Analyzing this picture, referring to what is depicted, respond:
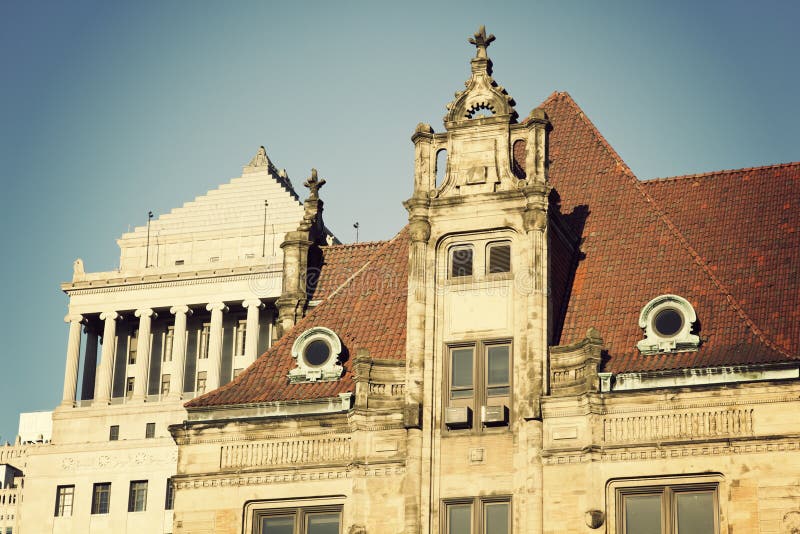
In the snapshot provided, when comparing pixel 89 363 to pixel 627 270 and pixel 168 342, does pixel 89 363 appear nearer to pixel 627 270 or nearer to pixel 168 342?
pixel 168 342

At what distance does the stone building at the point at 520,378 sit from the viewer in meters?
36.2

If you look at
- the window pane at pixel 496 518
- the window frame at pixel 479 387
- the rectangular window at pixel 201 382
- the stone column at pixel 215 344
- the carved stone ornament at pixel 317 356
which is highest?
the stone column at pixel 215 344

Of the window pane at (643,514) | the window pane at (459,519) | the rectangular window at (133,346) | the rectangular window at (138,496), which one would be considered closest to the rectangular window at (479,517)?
the window pane at (459,519)

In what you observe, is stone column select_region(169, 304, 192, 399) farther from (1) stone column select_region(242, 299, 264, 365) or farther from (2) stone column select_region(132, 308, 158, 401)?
(1) stone column select_region(242, 299, 264, 365)

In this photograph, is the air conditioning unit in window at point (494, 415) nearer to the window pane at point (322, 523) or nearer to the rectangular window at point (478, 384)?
the rectangular window at point (478, 384)

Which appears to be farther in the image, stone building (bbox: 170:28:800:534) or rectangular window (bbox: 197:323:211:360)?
rectangular window (bbox: 197:323:211:360)

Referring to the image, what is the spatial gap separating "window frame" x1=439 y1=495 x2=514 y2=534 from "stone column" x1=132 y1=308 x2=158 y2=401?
307 ft

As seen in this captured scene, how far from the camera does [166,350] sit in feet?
433

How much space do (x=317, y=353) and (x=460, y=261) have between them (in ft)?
13.7

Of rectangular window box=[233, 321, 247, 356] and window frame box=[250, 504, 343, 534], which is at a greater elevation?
rectangular window box=[233, 321, 247, 356]

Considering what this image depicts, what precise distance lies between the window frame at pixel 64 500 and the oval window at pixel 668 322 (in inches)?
3560

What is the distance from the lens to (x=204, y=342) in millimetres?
130500

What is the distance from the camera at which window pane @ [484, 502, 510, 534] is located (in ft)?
120

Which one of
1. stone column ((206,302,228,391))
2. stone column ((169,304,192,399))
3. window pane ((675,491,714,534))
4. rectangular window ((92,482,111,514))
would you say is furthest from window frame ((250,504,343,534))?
stone column ((169,304,192,399))
